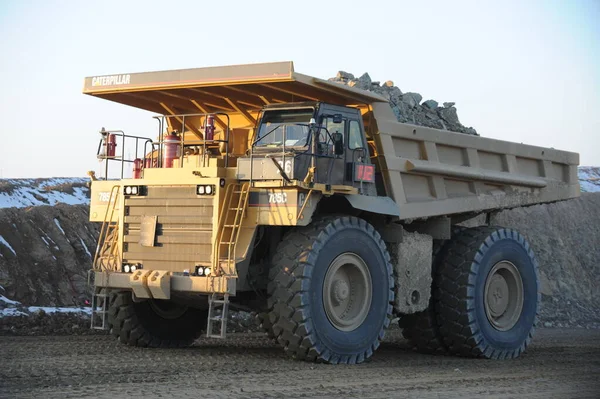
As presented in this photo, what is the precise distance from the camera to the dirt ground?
845 cm

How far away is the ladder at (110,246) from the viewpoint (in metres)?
11.6

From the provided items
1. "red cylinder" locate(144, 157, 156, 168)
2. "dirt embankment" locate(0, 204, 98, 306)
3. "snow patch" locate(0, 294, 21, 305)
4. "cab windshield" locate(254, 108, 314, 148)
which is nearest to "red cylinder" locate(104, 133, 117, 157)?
"red cylinder" locate(144, 157, 156, 168)

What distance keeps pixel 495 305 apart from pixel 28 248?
338 inches

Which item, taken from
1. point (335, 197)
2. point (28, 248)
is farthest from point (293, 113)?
point (28, 248)

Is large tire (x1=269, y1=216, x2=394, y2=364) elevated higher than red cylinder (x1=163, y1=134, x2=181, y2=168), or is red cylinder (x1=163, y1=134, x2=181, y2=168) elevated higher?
red cylinder (x1=163, y1=134, x2=181, y2=168)

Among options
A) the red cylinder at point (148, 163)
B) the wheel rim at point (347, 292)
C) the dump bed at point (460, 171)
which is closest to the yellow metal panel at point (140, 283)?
the red cylinder at point (148, 163)

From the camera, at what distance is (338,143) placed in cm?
1152

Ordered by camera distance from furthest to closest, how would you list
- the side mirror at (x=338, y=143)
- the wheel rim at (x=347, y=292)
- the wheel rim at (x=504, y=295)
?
1. the wheel rim at (x=504, y=295)
2. the side mirror at (x=338, y=143)
3. the wheel rim at (x=347, y=292)

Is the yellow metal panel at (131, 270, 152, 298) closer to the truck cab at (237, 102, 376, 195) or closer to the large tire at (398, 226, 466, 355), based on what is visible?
the truck cab at (237, 102, 376, 195)

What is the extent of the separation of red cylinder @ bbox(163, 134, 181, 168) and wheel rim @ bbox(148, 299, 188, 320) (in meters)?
1.85

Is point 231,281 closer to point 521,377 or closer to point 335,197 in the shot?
point 335,197

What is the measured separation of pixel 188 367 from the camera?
10062 mm

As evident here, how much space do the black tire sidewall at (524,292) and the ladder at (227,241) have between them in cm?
400

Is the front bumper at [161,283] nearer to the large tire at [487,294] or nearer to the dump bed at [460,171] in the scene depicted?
the dump bed at [460,171]
